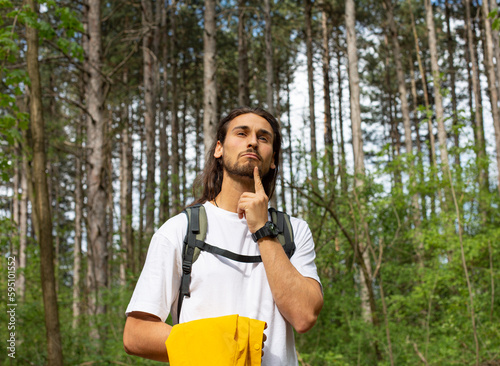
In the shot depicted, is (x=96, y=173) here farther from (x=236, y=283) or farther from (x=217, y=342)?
(x=217, y=342)

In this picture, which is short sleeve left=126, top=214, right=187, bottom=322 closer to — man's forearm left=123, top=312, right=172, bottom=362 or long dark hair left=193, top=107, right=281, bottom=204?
man's forearm left=123, top=312, right=172, bottom=362

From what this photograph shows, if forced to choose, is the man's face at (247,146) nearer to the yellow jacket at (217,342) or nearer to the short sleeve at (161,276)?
the short sleeve at (161,276)

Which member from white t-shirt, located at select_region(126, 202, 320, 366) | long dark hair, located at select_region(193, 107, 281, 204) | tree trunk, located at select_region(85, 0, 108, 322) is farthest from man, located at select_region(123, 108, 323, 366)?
tree trunk, located at select_region(85, 0, 108, 322)

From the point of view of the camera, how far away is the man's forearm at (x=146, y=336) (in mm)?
1609

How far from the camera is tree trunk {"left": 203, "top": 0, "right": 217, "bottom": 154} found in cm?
746

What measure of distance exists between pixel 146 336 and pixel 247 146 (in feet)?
3.08

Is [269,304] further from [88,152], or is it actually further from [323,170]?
[88,152]

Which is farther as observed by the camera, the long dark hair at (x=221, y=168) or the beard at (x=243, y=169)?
the long dark hair at (x=221, y=168)

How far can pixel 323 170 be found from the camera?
6.72 metres

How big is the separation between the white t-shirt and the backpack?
2 cm

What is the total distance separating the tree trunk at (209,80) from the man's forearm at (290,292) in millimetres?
5606

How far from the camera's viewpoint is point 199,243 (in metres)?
1.84

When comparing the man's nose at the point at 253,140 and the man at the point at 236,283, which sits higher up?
the man's nose at the point at 253,140

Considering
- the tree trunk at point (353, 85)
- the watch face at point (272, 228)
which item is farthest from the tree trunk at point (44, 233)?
the tree trunk at point (353, 85)
